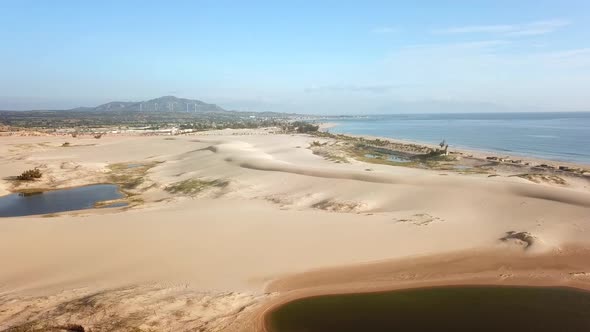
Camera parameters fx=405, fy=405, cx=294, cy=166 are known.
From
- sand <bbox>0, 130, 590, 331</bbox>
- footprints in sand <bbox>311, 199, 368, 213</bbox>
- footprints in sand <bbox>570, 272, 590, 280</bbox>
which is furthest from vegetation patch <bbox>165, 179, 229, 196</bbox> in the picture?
footprints in sand <bbox>570, 272, 590, 280</bbox>

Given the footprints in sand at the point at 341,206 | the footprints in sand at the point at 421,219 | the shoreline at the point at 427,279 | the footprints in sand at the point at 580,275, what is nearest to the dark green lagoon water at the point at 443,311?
the shoreline at the point at 427,279

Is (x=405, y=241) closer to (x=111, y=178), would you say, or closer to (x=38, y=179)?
(x=111, y=178)

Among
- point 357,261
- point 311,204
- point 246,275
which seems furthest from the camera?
point 311,204

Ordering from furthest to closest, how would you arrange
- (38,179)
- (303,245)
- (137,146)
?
(137,146) → (38,179) → (303,245)

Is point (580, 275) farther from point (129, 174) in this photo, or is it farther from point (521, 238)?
point (129, 174)

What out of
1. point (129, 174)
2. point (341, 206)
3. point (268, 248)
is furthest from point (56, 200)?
point (341, 206)

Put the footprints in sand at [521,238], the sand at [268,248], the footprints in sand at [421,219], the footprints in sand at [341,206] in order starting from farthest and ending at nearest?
the footprints in sand at [341,206], the footprints in sand at [421,219], the footprints in sand at [521,238], the sand at [268,248]

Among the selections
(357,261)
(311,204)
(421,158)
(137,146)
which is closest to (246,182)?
(311,204)

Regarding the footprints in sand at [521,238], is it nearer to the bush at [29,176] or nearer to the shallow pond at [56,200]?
the shallow pond at [56,200]
